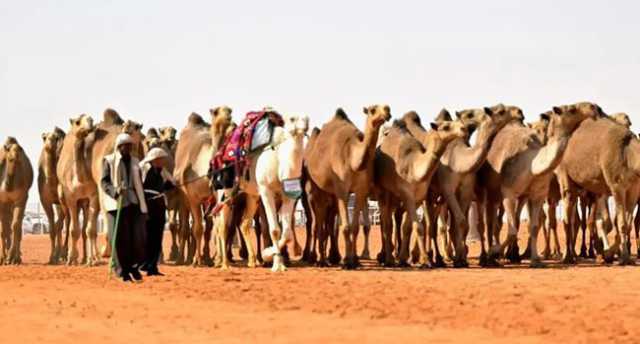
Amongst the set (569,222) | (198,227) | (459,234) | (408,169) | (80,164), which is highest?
(80,164)

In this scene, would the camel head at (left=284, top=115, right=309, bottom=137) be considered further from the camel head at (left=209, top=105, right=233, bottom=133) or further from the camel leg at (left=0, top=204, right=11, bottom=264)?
the camel leg at (left=0, top=204, right=11, bottom=264)

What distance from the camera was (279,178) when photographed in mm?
20578

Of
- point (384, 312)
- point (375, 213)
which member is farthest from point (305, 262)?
point (375, 213)

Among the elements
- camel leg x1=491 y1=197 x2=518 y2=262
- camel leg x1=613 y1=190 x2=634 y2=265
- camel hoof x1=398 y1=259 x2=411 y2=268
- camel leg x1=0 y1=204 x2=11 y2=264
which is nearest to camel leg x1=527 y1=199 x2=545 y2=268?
camel leg x1=491 y1=197 x2=518 y2=262

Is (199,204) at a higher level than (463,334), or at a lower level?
higher

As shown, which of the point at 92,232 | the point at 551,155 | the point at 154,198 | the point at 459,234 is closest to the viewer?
the point at 154,198

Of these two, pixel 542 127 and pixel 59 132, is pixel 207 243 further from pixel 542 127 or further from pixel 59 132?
pixel 542 127

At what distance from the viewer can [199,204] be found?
23906 mm

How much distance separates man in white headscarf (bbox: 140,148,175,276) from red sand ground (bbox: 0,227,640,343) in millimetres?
579

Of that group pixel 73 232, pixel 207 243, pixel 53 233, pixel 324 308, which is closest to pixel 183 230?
pixel 207 243

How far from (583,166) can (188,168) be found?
22.8 feet

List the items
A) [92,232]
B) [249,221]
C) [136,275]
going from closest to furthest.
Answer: [136,275] < [249,221] < [92,232]

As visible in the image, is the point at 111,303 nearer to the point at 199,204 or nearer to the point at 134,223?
the point at 134,223

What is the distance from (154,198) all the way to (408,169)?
4605 millimetres
